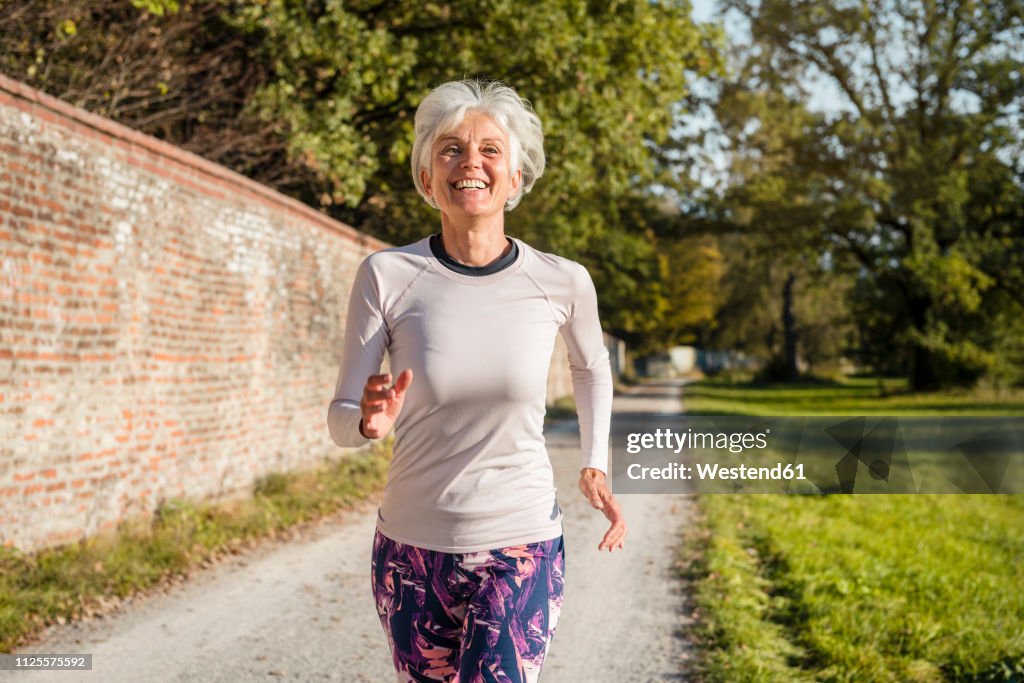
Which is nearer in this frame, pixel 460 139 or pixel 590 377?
pixel 460 139

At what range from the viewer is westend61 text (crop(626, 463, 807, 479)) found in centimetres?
1254

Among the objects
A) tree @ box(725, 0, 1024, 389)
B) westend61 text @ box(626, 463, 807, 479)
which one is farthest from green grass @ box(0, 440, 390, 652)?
tree @ box(725, 0, 1024, 389)

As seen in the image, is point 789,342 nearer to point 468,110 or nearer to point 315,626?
point 315,626

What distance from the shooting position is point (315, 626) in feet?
18.0

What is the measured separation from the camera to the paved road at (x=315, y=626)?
4.72 metres

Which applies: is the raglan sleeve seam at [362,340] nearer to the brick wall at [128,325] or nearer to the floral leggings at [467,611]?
the floral leggings at [467,611]

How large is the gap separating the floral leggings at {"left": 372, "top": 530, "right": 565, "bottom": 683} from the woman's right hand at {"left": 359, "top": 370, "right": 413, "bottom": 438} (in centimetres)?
39

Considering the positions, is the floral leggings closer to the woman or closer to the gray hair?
the woman

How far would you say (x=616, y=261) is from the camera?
30031 millimetres

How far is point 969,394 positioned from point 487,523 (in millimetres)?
29307

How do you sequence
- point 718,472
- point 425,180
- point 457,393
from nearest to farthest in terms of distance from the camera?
point 457,393, point 425,180, point 718,472

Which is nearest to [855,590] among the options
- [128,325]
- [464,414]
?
[464,414]

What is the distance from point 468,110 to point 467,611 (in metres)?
1.23

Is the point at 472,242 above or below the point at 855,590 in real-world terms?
above
